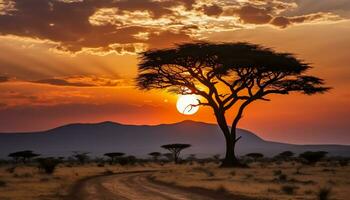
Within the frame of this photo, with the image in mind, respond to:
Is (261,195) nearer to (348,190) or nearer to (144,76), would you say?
(348,190)

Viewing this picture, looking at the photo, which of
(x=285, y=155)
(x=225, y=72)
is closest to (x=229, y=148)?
(x=225, y=72)

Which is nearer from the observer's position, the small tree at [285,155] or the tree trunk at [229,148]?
the tree trunk at [229,148]

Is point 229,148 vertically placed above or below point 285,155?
above

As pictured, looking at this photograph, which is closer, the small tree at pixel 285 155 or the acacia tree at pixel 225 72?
the acacia tree at pixel 225 72

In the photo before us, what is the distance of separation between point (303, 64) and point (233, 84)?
737 centimetres

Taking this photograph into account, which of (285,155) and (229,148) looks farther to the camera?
(285,155)

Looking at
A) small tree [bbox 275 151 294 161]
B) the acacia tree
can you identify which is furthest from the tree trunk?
small tree [bbox 275 151 294 161]

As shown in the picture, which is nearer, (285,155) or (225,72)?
(225,72)

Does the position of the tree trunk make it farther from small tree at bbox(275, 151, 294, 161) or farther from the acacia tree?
small tree at bbox(275, 151, 294, 161)

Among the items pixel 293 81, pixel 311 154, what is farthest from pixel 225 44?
pixel 311 154

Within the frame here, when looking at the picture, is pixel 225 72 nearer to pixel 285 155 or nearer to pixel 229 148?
pixel 229 148

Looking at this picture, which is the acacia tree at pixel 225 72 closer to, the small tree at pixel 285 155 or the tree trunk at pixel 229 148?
the tree trunk at pixel 229 148

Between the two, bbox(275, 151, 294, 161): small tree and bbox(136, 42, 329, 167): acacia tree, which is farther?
bbox(275, 151, 294, 161): small tree

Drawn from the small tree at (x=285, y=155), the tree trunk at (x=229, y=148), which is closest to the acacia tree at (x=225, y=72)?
the tree trunk at (x=229, y=148)
